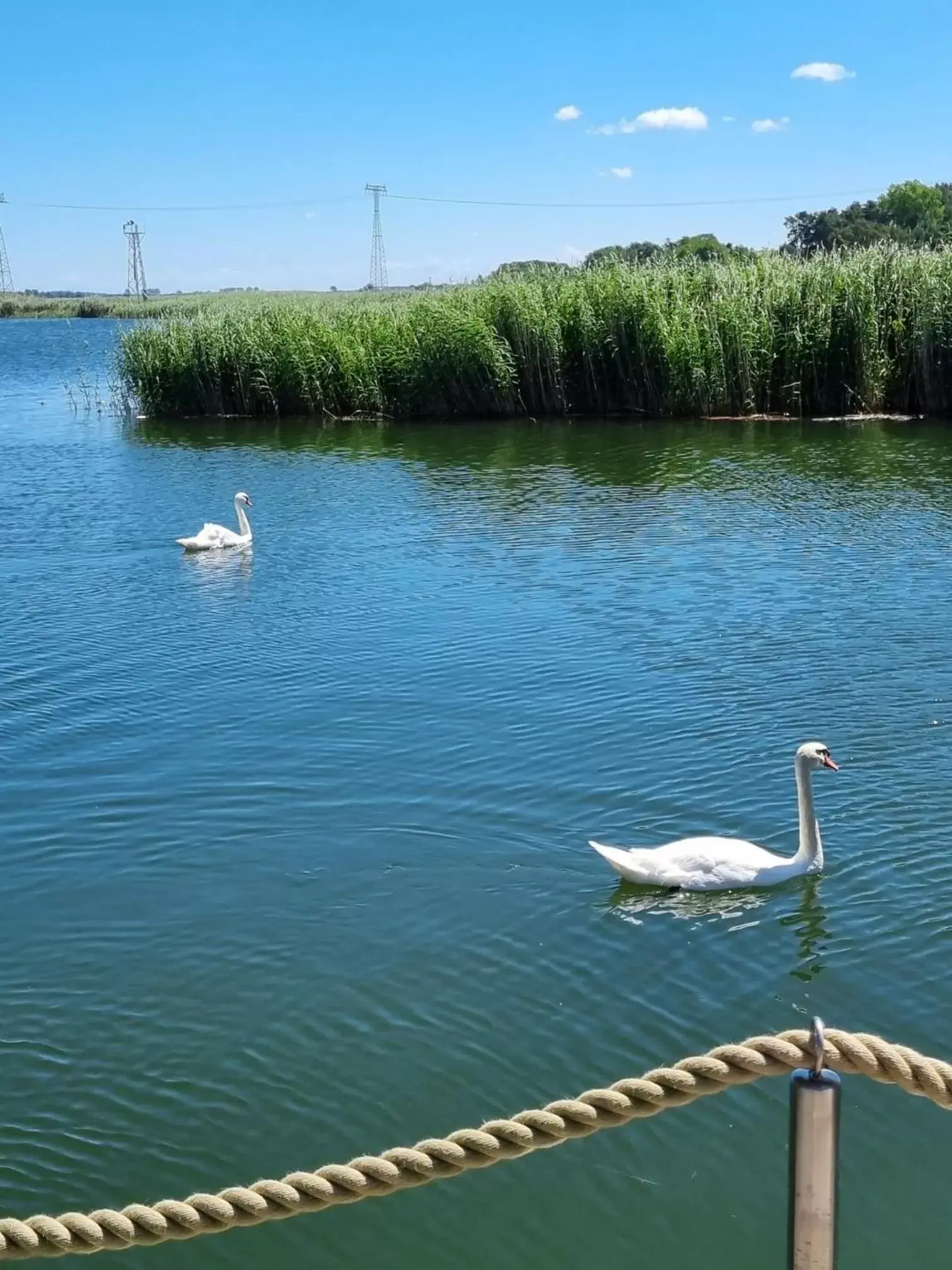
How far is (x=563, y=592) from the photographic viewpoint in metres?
14.7

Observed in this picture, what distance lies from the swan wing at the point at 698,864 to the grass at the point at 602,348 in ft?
66.7

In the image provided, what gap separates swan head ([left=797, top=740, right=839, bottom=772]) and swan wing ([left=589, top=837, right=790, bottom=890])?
65 cm

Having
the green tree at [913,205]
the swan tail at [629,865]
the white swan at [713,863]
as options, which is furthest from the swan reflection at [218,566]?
the green tree at [913,205]

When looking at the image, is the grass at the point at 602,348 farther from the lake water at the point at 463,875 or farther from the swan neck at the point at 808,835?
the swan neck at the point at 808,835

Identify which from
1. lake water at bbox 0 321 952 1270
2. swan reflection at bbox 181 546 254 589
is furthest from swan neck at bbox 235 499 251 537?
lake water at bbox 0 321 952 1270

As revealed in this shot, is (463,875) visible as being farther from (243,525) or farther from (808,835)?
(243,525)

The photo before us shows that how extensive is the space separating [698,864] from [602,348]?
21953 mm

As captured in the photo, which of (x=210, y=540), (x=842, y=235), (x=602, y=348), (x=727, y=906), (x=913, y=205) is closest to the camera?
(x=727, y=906)

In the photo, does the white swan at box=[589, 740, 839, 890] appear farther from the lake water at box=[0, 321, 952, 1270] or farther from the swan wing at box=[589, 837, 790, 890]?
the lake water at box=[0, 321, 952, 1270]

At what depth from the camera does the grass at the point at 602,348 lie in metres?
26.5

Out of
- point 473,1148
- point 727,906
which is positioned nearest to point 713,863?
point 727,906

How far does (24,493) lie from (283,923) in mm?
16704

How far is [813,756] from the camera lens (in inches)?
321

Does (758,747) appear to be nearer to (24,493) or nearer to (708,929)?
(708,929)
